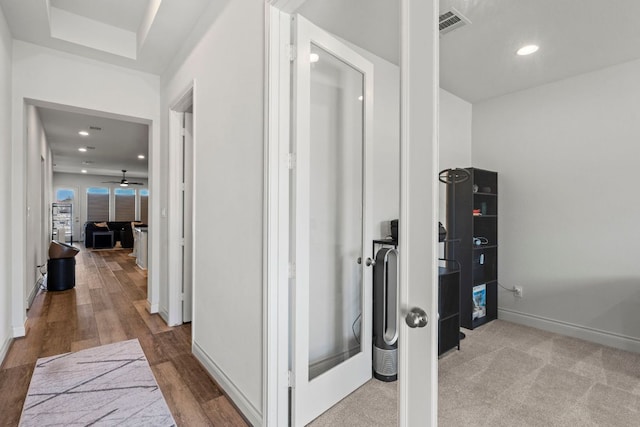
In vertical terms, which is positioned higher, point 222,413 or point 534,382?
point 534,382

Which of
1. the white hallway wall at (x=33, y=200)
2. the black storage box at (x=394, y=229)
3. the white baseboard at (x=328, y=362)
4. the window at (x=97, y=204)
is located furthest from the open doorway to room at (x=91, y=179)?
the black storage box at (x=394, y=229)

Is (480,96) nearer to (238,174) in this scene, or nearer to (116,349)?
(238,174)

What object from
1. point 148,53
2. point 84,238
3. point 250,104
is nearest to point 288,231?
point 250,104

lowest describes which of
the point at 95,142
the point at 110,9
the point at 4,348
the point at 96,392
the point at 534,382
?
the point at 96,392

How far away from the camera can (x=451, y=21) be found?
3.80ft

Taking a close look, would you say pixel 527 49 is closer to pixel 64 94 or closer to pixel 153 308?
pixel 64 94

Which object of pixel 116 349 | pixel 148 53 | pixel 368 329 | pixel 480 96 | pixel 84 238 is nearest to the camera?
pixel 480 96

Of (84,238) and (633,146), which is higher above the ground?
(633,146)

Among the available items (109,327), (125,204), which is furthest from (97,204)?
(109,327)

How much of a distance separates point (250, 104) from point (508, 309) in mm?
1741

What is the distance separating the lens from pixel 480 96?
1.30m

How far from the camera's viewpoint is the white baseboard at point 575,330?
1.19m

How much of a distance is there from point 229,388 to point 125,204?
13.2 meters

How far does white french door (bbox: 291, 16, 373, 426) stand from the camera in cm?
179
